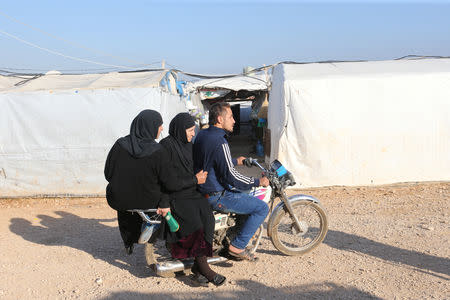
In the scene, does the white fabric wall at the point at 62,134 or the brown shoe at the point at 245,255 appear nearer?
the brown shoe at the point at 245,255

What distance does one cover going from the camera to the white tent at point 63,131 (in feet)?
26.5

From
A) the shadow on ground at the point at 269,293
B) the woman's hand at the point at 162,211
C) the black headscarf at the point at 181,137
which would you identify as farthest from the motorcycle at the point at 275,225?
the black headscarf at the point at 181,137

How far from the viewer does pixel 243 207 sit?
13.7ft

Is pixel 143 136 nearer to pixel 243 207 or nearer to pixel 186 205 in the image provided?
pixel 186 205

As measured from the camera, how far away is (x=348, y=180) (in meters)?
8.36

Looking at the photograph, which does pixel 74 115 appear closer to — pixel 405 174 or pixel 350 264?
pixel 350 264

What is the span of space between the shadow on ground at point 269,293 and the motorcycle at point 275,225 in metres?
0.30

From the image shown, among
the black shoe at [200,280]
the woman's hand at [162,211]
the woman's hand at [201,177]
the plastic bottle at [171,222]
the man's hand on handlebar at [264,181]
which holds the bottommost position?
the black shoe at [200,280]

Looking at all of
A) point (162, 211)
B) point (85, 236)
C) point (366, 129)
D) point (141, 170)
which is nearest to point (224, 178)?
point (162, 211)

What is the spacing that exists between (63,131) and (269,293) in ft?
18.7

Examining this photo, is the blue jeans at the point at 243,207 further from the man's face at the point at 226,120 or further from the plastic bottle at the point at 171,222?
the man's face at the point at 226,120

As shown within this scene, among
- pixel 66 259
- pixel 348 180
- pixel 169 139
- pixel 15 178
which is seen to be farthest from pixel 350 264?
pixel 15 178

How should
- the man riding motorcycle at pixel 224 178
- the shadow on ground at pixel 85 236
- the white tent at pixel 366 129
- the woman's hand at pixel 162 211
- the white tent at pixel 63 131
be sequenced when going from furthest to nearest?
the white tent at pixel 366 129
the white tent at pixel 63 131
the shadow on ground at pixel 85 236
the man riding motorcycle at pixel 224 178
the woman's hand at pixel 162 211

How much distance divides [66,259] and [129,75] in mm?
5532
